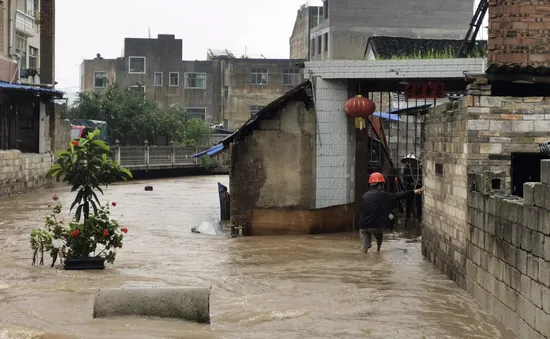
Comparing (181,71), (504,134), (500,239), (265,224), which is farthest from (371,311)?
(181,71)

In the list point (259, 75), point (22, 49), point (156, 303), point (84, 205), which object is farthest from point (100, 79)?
point (156, 303)

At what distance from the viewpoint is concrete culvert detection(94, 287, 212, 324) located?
1022 centimetres

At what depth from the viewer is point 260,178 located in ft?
64.1

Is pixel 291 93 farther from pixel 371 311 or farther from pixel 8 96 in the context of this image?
pixel 8 96

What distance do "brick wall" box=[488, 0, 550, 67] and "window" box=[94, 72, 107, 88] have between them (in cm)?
5010

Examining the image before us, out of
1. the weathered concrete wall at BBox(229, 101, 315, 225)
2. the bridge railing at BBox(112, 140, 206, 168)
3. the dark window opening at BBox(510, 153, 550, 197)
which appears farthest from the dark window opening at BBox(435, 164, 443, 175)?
the bridge railing at BBox(112, 140, 206, 168)

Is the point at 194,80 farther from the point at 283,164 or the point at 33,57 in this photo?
the point at 283,164

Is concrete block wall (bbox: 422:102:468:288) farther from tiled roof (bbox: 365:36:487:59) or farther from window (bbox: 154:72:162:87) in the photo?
window (bbox: 154:72:162:87)

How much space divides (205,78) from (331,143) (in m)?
42.7

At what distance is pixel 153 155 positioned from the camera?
46.8 m

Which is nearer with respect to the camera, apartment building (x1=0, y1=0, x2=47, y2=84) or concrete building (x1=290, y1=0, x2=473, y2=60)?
apartment building (x1=0, y1=0, x2=47, y2=84)

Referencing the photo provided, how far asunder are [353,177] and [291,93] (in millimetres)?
2370

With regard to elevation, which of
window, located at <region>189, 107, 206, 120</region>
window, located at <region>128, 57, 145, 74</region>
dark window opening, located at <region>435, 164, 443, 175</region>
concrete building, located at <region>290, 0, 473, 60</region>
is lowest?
dark window opening, located at <region>435, 164, 443, 175</region>

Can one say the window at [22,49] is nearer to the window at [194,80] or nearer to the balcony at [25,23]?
the balcony at [25,23]
